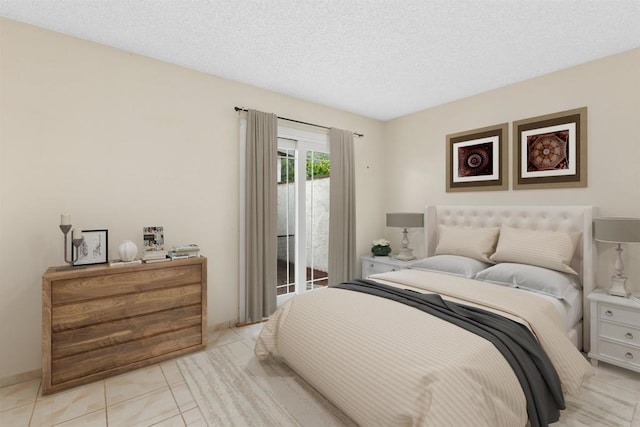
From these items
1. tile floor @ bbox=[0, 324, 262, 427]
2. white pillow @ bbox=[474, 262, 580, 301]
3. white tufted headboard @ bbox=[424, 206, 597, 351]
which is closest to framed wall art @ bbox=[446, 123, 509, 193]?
white tufted headboard @ bbox=[424, 206, 597, 351]

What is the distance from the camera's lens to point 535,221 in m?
3.08

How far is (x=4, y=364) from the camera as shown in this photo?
86.0 inches

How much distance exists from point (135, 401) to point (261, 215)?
6.23ft

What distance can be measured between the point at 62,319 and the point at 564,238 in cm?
406

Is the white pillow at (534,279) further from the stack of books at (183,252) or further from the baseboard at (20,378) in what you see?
the baseboard at (20,378)

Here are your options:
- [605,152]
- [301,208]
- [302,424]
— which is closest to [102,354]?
[302,424]

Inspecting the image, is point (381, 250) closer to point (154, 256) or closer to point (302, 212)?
point (302, 212)

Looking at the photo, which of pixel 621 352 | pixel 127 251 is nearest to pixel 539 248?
pixel 621 352

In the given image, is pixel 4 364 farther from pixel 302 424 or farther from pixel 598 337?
pixel 598 337

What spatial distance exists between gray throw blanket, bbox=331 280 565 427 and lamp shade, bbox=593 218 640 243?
132 centimetres

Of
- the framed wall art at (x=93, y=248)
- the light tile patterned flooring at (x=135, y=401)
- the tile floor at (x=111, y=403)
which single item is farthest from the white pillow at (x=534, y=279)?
the framed wall art at (x=93, y=248)

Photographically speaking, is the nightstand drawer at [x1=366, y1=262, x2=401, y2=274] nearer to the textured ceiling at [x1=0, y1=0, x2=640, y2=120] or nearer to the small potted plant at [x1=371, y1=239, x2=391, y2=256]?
the small potted plant at [x1=371, y1=239, x2=391, y2=256]

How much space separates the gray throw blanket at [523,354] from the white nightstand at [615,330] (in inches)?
44.8

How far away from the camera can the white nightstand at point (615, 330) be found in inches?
89.3
